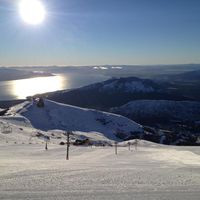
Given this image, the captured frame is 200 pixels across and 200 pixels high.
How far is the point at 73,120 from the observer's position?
307 ft

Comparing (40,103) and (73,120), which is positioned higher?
(40,103)

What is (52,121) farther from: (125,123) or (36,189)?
(36,189)

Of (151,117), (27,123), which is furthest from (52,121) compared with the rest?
(151,117)

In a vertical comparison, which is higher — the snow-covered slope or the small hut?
the small hut

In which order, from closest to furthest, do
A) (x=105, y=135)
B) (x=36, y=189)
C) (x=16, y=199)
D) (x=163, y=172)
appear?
(x=16, y=199) → (x=36, y=189) → (x=163, y=172) → (x=105, y=135)

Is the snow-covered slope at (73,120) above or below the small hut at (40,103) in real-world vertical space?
below

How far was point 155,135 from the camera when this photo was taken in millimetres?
98875

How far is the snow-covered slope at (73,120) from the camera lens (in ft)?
285

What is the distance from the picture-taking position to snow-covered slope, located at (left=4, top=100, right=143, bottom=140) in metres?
86.9

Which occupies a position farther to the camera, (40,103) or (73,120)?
(40,103)

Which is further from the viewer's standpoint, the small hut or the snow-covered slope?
the small hut

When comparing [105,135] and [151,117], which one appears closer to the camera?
[105,135]

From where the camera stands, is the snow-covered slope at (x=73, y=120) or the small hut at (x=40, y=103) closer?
the snow-covered slope at (x=73, y=120)

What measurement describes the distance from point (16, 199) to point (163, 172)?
4242mm
